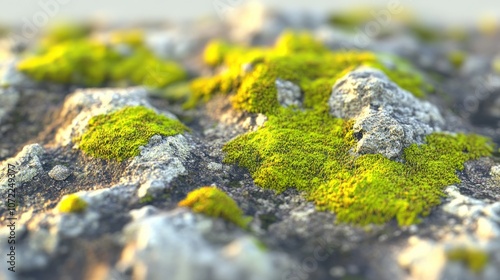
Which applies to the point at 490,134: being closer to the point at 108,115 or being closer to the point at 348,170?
the point at 348,170

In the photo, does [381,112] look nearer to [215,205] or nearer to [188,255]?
[215,205]

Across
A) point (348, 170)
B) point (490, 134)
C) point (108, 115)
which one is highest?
point (108, 115)

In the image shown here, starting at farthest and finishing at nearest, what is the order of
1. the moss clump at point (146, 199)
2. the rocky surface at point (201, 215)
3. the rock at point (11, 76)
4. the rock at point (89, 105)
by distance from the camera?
the rock at point (11, 76)
the rock at point (89, 105)
the moss clump at point (146, 199)
the rocky surface at point (201, 215)

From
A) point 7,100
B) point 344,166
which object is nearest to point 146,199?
point 344,166

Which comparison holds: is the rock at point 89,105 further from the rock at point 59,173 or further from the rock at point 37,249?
the rock at point 37,249

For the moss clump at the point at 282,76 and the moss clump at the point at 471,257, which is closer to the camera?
the moss clump at the point at 471,257

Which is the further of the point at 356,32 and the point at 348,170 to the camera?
the point at 356,32

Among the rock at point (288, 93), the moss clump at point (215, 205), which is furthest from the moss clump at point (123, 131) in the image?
the rock at point (288, 93)

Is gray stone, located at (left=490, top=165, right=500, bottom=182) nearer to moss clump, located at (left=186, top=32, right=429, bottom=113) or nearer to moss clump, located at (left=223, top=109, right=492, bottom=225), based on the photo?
moss clump, located at (left=223, top=109, right=492, bottom=225)

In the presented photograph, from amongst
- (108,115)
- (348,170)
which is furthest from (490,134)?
(108,115)
